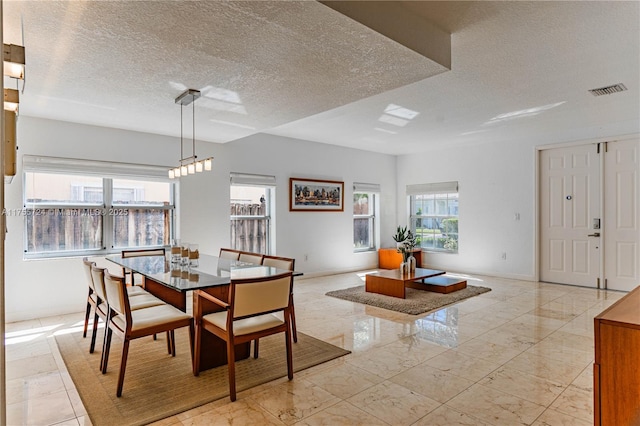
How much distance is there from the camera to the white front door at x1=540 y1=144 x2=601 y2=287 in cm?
565

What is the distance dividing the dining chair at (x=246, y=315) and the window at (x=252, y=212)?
129 inches

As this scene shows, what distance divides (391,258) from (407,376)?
4961 mm

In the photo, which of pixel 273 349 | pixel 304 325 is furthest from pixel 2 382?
pixel 304 325

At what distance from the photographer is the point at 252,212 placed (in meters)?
6.22

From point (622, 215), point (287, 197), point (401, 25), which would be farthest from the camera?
point (287, 197)

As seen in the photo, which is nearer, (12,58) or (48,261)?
(12,58)

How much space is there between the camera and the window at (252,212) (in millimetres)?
5969

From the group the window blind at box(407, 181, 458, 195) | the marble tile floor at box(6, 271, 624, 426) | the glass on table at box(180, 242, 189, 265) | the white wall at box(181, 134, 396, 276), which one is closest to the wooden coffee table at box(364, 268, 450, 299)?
the marble tile floor at box(6, 271, 624, 426)

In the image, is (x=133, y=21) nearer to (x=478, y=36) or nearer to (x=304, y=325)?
(x=478, y=36)

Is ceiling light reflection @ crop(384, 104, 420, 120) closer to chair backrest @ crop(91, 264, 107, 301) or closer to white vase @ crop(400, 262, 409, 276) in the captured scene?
white vase @ crop(400, 262, 409, 276)

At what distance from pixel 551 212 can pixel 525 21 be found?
4.56 meters

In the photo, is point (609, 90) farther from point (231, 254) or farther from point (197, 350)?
point (197, 350)

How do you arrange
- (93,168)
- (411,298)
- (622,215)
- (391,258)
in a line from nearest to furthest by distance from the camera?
(93,168) < (411,298) < (622,215) < (391,258)

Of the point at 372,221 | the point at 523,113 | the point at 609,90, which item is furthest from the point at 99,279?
the point at 372,221
